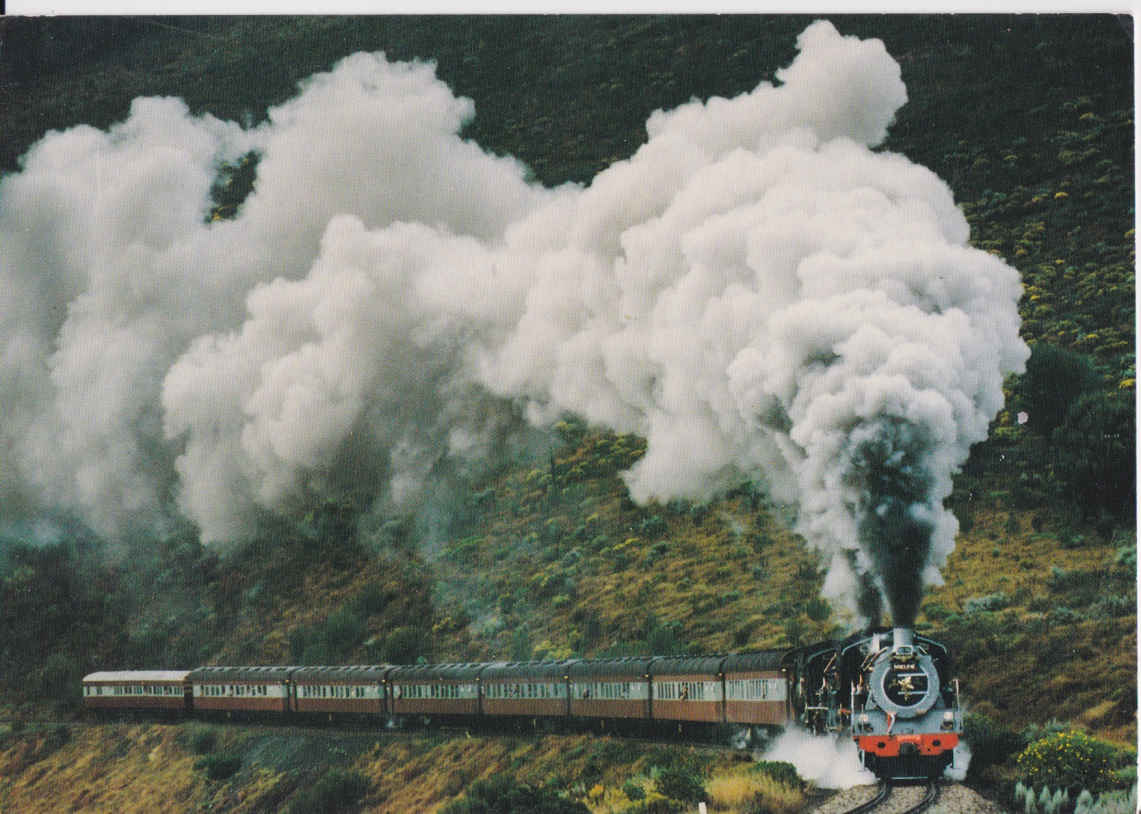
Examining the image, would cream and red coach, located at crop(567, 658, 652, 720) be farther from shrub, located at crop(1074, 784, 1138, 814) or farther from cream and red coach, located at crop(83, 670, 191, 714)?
cream and red coach, located at crop(83, 670, 191, 714)

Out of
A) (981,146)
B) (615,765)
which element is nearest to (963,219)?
(981,146)

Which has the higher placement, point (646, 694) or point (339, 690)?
point (646, 694)

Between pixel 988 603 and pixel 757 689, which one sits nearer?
pixel 757 689

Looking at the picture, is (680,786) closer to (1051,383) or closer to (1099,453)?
(1099,453)

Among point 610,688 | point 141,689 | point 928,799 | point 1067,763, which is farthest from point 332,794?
point 1067,763

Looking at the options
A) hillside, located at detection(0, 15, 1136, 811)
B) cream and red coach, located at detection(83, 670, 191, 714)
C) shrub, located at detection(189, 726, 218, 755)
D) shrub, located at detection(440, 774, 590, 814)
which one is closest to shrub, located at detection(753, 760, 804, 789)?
shrub, located at detection(440, 774, 590, 814)

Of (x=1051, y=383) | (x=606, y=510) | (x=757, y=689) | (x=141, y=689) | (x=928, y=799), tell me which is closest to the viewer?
(x=928, y=799)

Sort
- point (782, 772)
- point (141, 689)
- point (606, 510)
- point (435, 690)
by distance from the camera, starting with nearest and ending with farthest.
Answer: point (782, 772)
point (435, 690)
point (141, 689)
point (606, 510)
